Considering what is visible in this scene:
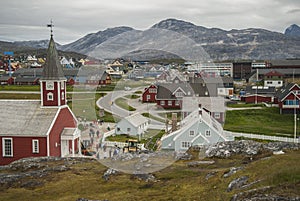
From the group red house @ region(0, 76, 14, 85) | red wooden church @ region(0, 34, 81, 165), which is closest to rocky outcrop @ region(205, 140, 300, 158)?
red wooden church @ region(0, 34, 81, 165)

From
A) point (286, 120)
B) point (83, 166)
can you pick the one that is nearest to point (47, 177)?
point (83, 166)

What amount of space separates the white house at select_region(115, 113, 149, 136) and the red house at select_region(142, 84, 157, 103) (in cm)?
2823

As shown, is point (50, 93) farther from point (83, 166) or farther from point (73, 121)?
point (83, 166)

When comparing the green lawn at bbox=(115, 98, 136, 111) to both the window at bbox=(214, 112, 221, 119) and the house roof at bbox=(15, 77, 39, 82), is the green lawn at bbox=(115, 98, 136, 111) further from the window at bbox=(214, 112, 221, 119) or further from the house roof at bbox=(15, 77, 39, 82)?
the house roof at bbox=(15, 77, 39, 82)

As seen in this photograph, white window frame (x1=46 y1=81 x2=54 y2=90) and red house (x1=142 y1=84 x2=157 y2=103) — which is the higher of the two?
white window frame (x1=46 y1=81 x2=54 y2=90)

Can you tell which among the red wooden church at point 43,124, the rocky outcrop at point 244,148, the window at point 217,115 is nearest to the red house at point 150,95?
the window at point 217,115

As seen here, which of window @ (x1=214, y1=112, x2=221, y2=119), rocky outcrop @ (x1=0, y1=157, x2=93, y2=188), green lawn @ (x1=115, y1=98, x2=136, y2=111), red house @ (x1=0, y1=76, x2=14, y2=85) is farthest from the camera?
red house @ (x1=0, y1=76, x2=14, y2=85)

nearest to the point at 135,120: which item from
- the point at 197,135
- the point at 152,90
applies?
the point at 197,135

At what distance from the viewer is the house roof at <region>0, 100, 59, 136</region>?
3381 centimetres

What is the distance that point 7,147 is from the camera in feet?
112

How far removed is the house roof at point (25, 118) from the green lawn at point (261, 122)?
25.7m

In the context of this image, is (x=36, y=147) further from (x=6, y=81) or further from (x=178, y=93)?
(x=6, y=81)

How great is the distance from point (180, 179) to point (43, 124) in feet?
57.0

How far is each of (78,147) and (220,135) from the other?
13.9m
